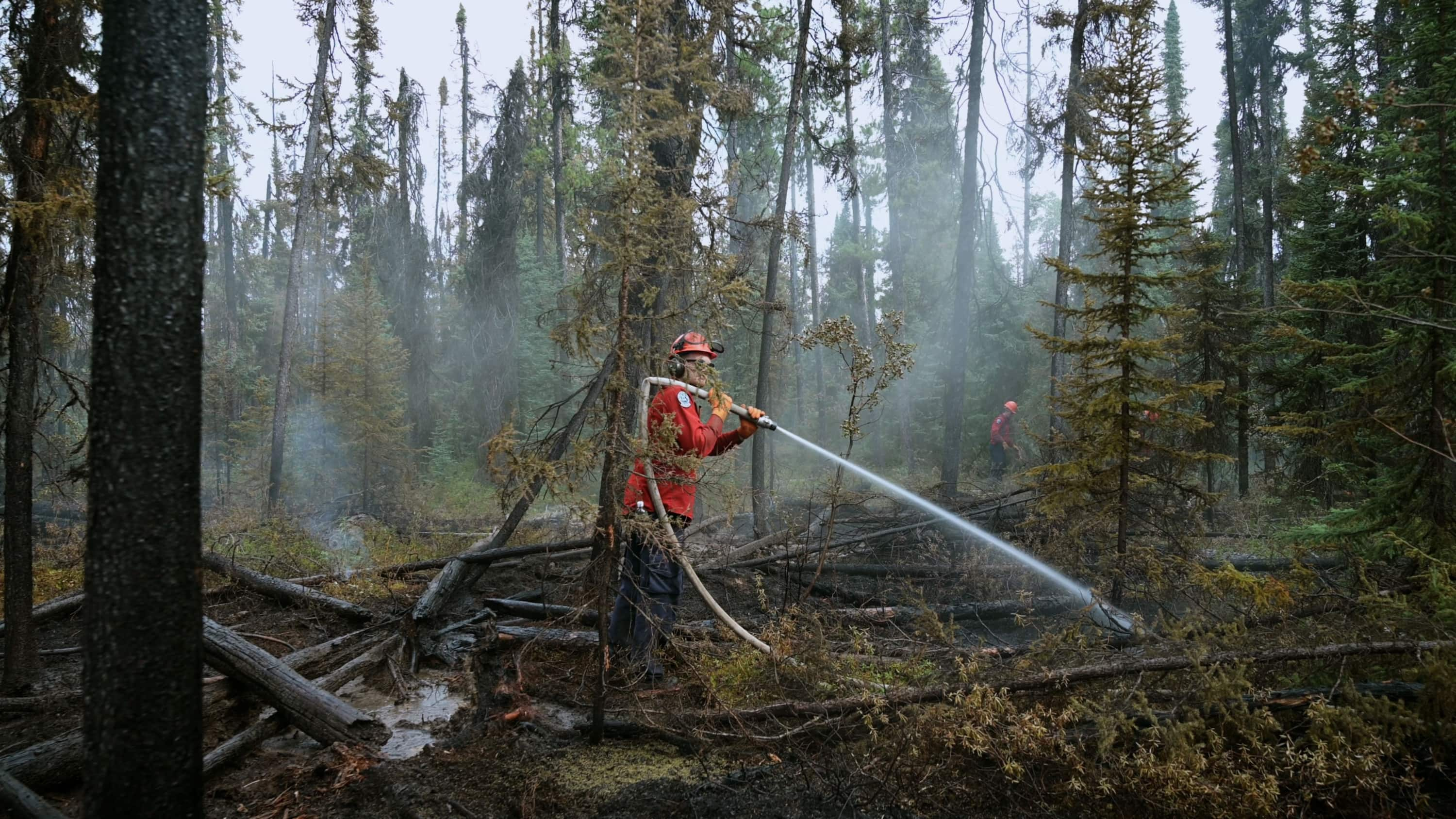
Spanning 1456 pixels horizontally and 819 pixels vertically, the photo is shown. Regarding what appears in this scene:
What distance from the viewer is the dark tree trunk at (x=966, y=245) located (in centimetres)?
1443

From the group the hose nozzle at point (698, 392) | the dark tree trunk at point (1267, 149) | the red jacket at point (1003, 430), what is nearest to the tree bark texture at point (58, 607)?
the hose nozzle at point (698, 392)

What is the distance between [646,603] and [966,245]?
12173 mm

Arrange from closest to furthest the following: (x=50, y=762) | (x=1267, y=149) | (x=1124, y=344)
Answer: (x=50, y=762) → (x=1124, y=344) → (x=1267, y=149)

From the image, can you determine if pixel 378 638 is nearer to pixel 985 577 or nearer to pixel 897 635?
pixel 897 635

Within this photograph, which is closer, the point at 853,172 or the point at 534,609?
the point at 534,609

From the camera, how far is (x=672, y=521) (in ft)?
17.4

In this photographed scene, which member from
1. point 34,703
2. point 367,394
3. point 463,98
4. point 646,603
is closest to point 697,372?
point 646,603

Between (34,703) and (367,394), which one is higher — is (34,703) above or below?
below

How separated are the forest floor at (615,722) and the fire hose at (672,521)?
141mm

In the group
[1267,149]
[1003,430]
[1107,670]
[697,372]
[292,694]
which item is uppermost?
[1267,149]

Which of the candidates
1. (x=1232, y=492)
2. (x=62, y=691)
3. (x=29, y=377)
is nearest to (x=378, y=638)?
(x=62, y=691)

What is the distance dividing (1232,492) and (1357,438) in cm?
1165

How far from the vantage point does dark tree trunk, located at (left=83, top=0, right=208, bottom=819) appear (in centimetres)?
254

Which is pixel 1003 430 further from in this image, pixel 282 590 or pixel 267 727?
pixel 267 727
